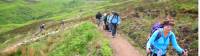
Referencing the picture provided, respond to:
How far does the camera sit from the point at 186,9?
29.3 meters

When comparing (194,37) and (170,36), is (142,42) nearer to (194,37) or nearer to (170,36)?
(194,37)

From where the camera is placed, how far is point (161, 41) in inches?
393

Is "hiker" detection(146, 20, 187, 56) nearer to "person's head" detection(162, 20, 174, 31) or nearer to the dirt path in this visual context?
"person's head" detection(162, 20, 174, 31)

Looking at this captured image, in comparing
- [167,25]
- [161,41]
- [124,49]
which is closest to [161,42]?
[161,41]

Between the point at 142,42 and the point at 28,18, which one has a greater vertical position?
the point at 142,42

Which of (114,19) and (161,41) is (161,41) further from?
(114,19)

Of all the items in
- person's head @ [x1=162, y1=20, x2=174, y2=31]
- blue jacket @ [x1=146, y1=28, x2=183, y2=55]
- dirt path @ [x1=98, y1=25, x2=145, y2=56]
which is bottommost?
dirt path @ [x1=98, y1=25, x2=145, y2=56]

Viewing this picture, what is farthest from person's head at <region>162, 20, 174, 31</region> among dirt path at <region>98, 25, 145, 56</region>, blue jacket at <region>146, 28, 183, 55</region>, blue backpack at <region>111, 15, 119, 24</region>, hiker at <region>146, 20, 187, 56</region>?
blue backpack at <region>111, 15, 119, 24</region>

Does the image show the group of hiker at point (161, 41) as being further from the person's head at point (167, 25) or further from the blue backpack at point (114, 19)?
the blue backpack at point (114, 19)

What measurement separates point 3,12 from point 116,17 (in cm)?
15712

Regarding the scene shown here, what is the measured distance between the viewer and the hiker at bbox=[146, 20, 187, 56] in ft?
32.2

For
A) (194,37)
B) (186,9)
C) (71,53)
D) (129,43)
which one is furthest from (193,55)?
(186,9)

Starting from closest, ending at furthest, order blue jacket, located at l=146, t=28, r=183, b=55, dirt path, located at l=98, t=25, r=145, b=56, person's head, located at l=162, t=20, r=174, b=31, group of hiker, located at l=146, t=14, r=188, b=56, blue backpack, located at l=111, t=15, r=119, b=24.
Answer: person's head, located at l=162, t=20, r=174, b=31, group of hiker, located at l=146, t=14, r=188, b=56, blue jacket, located at l=146, t=28, r=183, b=55, dirt path, located at l=98, t=25, r=145, b=56, blue backpack, located at l=111, t=15, r=119, b=24

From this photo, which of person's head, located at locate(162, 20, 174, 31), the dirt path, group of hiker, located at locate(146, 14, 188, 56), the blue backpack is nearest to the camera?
person's head, located at locate(162, 20, 174, 31)
